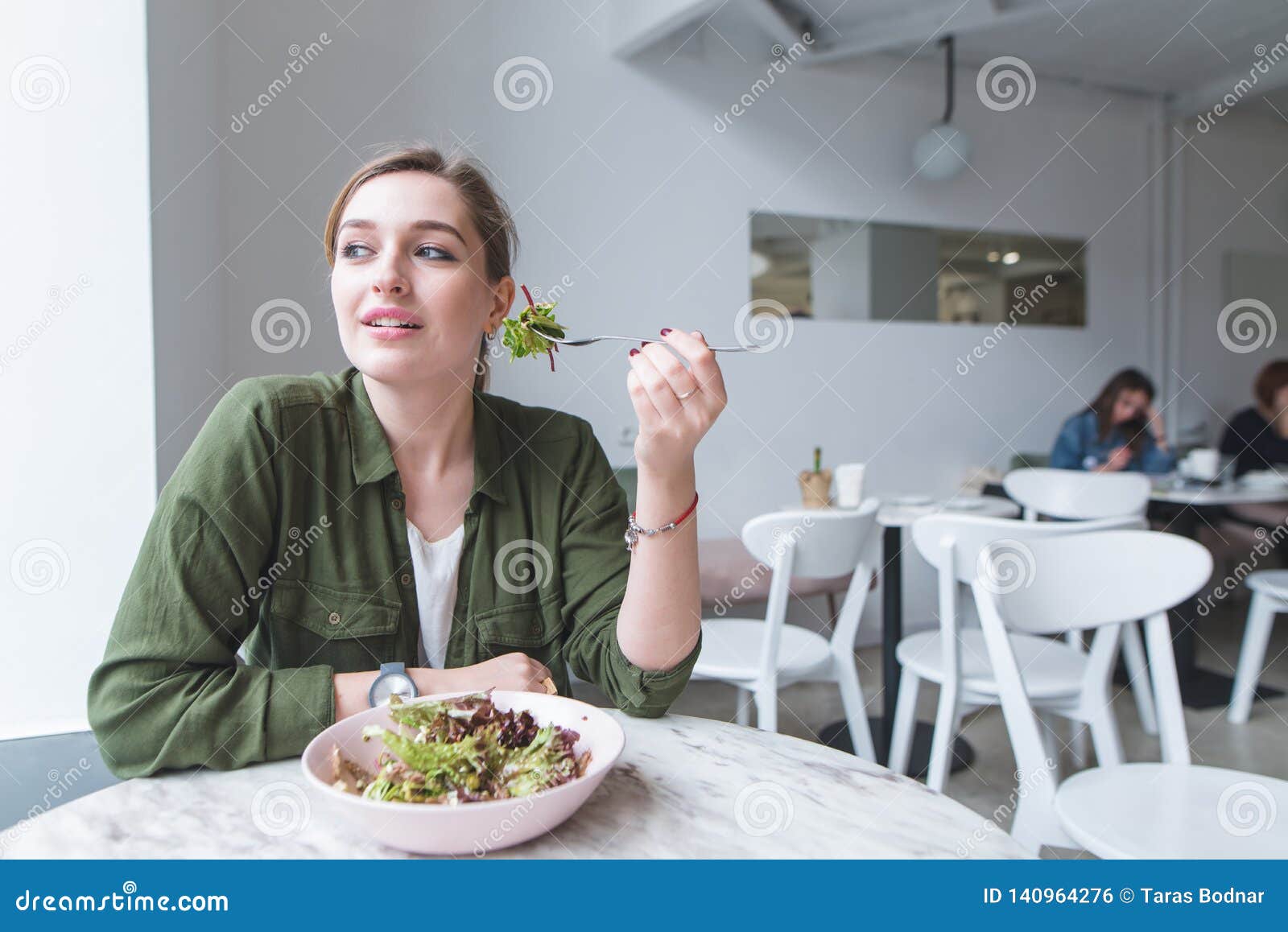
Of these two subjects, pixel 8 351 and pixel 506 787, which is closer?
pixel 506 787

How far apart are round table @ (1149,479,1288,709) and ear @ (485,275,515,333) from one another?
3.45m

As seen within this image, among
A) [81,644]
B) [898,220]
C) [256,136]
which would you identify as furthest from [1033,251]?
[81,644]

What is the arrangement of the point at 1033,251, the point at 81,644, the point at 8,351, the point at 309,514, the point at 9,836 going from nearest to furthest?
the point at 9,836 → the point at 309,514 → the point at 8,351 → the point at 81,644 → the point at 1033,251

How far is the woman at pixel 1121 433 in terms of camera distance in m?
4.78

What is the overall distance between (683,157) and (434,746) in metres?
3.93

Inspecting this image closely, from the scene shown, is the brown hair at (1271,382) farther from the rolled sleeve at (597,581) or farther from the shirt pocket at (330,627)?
the shirt pocket at (330,627)

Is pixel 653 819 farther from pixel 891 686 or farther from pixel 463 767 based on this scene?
pixel 891 686

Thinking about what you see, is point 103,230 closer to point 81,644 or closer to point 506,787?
point 81,644

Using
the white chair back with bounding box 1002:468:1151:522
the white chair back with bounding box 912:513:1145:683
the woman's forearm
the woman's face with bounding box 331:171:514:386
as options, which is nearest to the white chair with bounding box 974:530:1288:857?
the white chair back with bounding box 912:513:1145:683

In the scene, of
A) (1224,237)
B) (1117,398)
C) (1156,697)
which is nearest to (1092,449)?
(1117,398)

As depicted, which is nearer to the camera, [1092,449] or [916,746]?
[916,746]

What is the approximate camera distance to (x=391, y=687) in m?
1.00

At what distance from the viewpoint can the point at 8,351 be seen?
174cm

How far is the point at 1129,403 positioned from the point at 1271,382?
44.2 inches
